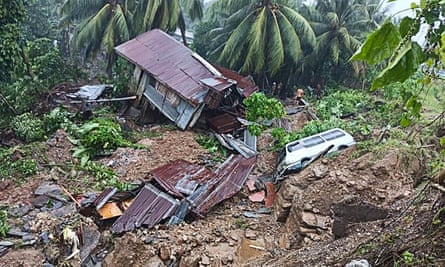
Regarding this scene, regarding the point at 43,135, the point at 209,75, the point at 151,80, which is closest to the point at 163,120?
the point at 151,80

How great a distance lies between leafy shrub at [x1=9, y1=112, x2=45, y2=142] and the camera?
33.3 ft

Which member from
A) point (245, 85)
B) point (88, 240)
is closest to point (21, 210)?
point (88, 240)

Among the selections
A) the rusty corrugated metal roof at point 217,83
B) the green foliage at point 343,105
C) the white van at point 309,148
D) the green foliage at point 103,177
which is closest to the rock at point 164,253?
the green foliage at point 103,177

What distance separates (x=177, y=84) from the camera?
1074 centimetres

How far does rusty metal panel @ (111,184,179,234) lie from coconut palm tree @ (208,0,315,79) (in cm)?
800

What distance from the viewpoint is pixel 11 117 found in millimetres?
11031

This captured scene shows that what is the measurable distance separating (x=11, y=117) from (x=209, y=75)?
5.67m

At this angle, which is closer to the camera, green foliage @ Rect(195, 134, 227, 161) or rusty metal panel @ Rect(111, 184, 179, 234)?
rusty metal panel @ Rect(111, 184, 179, 234)

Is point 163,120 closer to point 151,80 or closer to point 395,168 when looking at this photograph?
point 151,80

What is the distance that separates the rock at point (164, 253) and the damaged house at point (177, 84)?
4815 mm

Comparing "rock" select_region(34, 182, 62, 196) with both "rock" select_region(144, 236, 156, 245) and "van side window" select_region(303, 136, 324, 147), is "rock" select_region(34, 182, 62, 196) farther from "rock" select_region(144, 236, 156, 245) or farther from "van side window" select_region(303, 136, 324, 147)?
"van side window" select_region(303, 136, 324, 147)

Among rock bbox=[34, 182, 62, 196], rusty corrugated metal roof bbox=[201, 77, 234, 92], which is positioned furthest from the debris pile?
rusty corrugated metal roof bbox=[201, 77, 234, 92]

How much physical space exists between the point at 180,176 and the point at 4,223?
10.6 feet

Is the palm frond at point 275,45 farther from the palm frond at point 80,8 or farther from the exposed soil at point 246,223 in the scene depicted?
the exposed soil at point 246,223
